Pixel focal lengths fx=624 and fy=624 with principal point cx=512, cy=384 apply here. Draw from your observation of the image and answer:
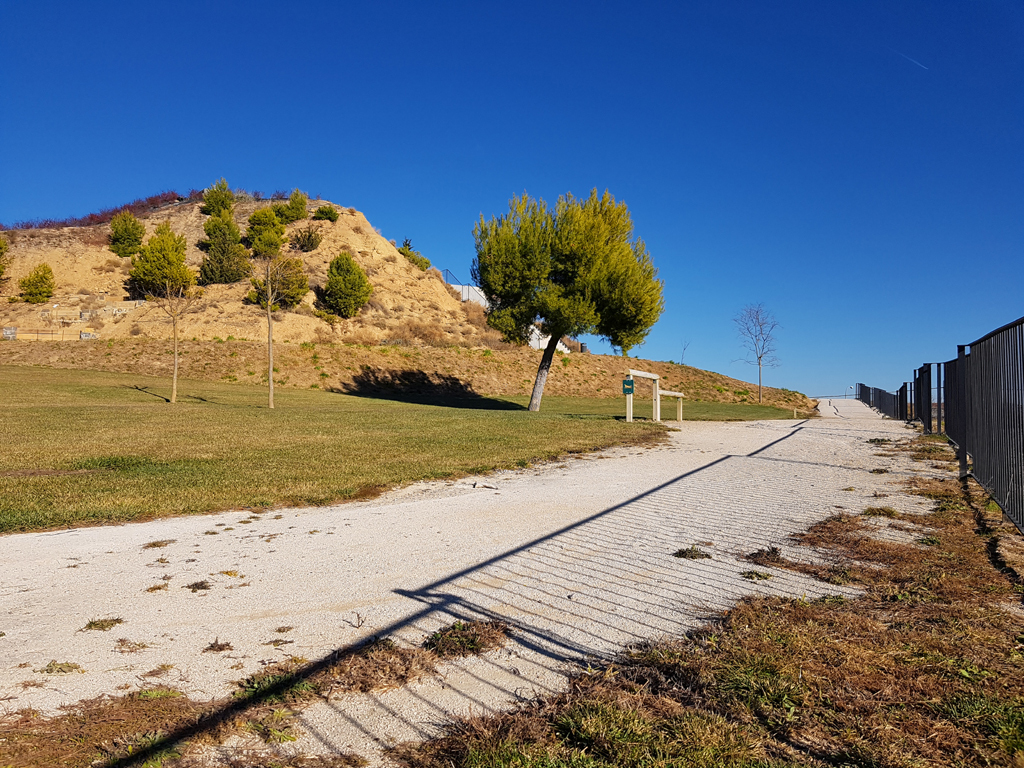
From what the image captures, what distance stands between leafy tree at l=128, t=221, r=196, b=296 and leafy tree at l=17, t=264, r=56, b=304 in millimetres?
6002

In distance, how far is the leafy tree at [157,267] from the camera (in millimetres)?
51312

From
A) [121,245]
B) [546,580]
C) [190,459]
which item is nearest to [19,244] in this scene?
[121,245]

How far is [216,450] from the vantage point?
11711 mm

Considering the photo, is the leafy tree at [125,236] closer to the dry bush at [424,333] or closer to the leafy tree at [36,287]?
the leafy tree at [36,287]

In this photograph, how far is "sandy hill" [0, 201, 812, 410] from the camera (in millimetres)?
34969

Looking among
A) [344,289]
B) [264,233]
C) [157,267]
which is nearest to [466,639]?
[344,289]

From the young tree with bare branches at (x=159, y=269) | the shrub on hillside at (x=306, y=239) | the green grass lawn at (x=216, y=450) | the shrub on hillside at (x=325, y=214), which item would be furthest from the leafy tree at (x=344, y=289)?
the green grass lawn at (x=216, y=450)

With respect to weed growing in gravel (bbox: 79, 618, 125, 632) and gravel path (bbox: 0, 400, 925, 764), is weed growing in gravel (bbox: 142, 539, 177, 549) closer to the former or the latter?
gravel path (bbox: 0, 400, 925, 764)

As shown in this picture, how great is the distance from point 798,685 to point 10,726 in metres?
3.37

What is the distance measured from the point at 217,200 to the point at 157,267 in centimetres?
2265

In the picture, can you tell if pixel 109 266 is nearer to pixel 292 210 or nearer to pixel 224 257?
pixel 224 257

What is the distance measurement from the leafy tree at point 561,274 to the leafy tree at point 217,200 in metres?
55.7

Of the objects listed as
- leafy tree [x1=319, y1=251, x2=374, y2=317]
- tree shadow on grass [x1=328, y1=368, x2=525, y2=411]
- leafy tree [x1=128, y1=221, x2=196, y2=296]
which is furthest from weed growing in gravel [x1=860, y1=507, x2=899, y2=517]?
leafy tree [x1=128, y1=221, x2=196, y2=296]

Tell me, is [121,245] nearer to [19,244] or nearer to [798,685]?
[19,244]
